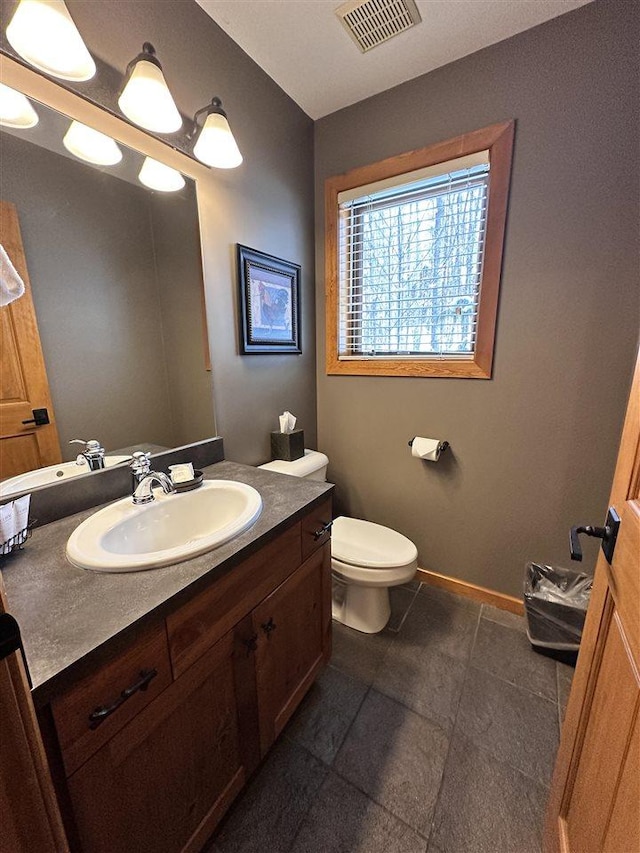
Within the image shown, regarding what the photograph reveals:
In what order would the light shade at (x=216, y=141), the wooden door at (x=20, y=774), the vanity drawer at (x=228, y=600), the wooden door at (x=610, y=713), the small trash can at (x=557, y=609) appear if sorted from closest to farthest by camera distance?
1. the wooden door at (x=20, y=774)
2. the wooden door at (x=610, y=713)
3. the vanity drawer at (x=228, y=600)
4. the light shade at (x=216, y=141)
5. the small trash can at (x=557, y=609)

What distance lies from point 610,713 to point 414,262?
1.76m

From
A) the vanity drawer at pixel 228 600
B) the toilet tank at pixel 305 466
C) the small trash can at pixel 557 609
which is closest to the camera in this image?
the vanity drawer at pixel 228 600

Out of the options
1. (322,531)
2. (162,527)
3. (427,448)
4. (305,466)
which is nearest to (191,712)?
(162,527)

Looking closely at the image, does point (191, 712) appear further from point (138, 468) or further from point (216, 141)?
point (216, 141)

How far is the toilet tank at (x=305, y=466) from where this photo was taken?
172 cm

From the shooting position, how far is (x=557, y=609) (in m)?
1.46

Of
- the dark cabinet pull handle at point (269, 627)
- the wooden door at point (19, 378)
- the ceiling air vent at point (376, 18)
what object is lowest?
the dark cabinet pull handle at point (269, 627)

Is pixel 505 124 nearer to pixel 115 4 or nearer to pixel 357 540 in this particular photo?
pixel 115 4

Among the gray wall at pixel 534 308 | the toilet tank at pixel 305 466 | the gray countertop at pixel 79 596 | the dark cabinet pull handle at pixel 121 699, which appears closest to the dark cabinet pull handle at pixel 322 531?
the gray countertop at pixel 79 596

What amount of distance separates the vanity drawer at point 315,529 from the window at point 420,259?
3.11ft

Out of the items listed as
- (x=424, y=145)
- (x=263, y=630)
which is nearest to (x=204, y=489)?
(x=263, y=630)

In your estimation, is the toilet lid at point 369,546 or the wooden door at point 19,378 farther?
the toilet lid at point 369,546

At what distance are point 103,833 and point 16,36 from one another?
170 centimetres

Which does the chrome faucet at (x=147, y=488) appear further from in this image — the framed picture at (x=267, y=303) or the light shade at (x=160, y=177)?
the light shade at (x=160, y=177)
